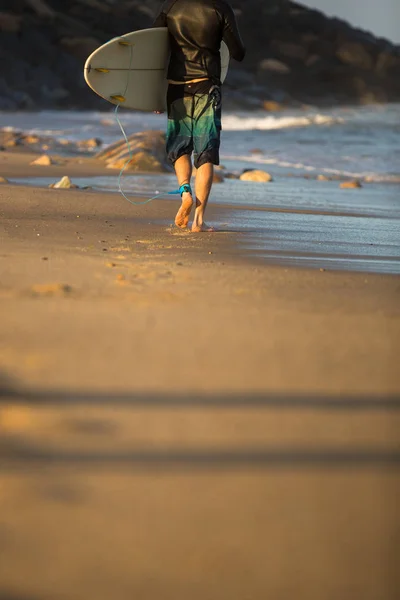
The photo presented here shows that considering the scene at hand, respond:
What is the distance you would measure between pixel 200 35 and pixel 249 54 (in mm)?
71758

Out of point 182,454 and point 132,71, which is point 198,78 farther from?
point 182,454

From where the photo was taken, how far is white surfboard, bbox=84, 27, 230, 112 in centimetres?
633

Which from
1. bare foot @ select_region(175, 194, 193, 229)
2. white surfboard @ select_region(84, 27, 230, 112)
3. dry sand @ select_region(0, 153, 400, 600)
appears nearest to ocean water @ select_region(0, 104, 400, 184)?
white surfboard @ select_region(84, 27, 230, 112)

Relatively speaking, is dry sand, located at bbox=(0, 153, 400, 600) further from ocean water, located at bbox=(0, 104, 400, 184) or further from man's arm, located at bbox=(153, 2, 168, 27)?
ocean water, located at bbox=(0, 104, 400, 184)

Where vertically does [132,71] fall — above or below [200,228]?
above

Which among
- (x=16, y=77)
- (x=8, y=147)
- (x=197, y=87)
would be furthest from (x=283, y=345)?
(x=16, y=77)

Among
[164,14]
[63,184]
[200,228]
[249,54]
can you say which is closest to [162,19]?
[164,14]

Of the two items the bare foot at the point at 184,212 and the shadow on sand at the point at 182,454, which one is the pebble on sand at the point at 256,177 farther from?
the shadow on sand at the point at 182,454

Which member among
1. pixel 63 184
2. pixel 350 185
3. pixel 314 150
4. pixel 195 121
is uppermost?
pixel 314 150

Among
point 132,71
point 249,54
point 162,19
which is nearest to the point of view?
point 162,19

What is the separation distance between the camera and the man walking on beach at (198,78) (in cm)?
584

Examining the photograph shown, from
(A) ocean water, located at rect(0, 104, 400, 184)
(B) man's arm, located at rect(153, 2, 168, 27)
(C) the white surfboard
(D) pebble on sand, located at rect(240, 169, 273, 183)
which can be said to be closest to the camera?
(B) man's arm, located at rect(153, 2, 168, 27)

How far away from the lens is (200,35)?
586cm

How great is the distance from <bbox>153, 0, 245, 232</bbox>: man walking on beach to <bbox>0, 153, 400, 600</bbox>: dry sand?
244cm
